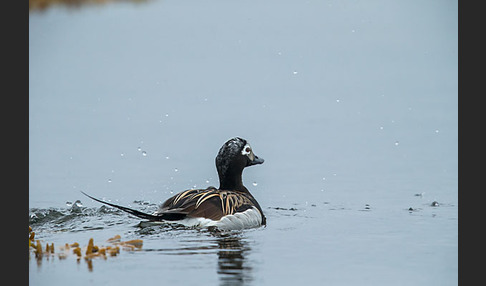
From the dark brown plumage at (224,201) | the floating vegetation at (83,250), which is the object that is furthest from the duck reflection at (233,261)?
the floating vegetation at (83,250)

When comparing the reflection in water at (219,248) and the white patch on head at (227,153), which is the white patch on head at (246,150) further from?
the reflection in water at (219,248)

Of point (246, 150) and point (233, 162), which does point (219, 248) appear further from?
point (246, 150)

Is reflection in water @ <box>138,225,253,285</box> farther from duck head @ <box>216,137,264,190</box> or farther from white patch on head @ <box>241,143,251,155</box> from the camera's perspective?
white patch on head @ <box>241,143,251,155</box>

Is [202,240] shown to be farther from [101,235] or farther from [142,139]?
[142,139]

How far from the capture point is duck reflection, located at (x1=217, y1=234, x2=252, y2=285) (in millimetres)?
11898

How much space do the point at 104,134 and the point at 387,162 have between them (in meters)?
4.48

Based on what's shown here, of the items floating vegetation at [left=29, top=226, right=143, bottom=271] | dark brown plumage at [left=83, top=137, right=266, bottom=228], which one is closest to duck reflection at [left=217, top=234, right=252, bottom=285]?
dark brown plumage at [left=83, top=137, right=266, bottom=228]

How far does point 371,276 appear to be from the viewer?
1216cm

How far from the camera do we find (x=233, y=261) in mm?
12680

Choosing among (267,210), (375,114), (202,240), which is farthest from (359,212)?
(375,114)

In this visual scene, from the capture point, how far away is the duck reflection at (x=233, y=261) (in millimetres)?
11898

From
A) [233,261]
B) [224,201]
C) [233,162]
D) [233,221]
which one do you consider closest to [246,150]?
[233,162]

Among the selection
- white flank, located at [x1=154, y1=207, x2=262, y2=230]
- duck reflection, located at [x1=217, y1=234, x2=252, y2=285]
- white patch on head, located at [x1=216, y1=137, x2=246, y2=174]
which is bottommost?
duck reflection, located at [x1=217, y1=234, x2=252, y2=285]

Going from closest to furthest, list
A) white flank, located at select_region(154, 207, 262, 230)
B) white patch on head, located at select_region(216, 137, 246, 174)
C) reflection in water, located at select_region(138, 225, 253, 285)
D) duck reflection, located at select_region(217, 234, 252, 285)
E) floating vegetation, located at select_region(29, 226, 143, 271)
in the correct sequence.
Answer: duck reflection, located at select_region(217, 234, 252, 285) < reflection in water, located at select_region(138, 225, 253, 285) < floating vegetation, located at select_region(29, 226, 143, 271) < white flank, located at select_region(154, 207, 262, 230) < white patch on head, located at select_region(216, 137, 246, 174)
